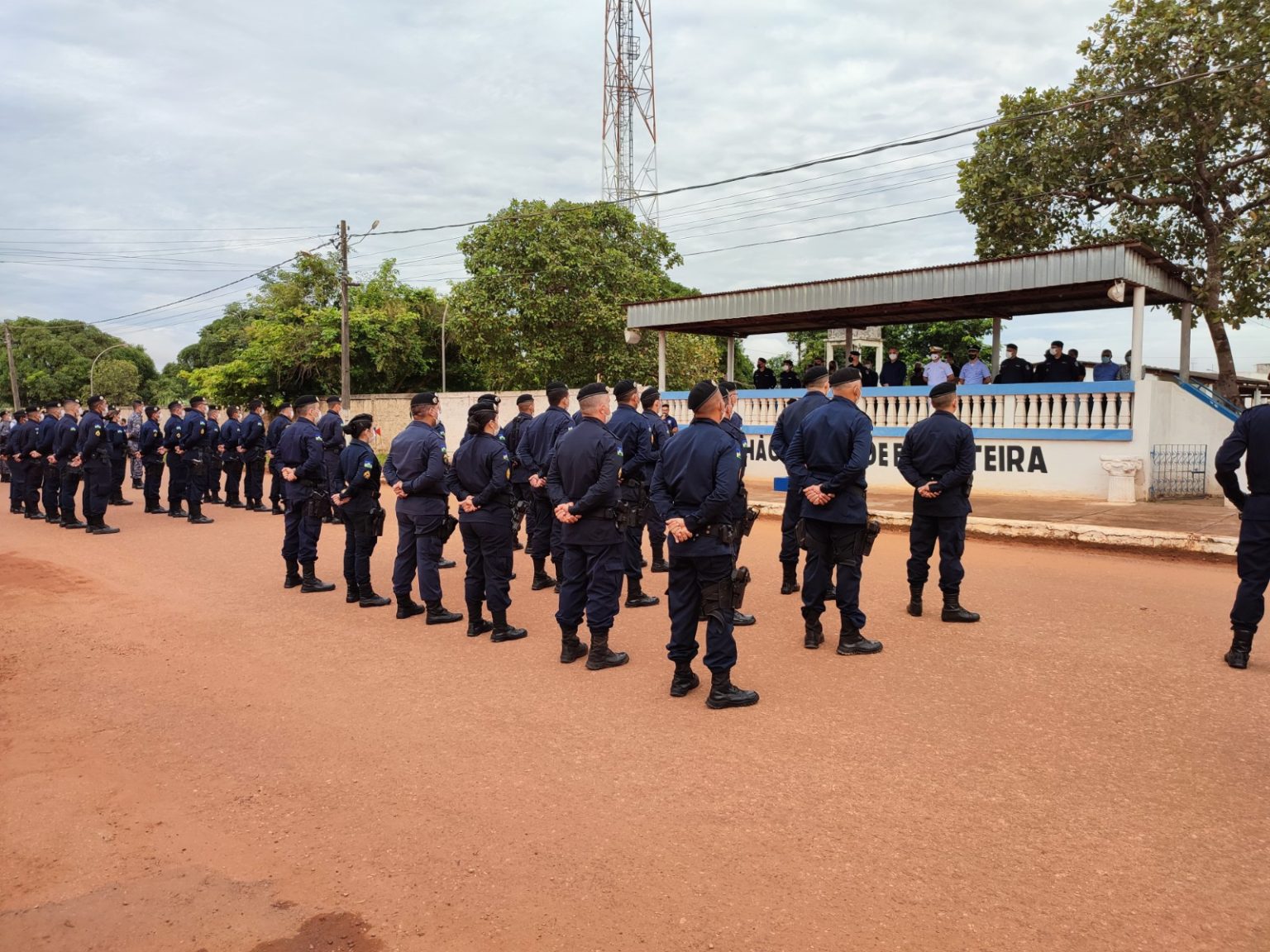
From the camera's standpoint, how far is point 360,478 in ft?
24.8

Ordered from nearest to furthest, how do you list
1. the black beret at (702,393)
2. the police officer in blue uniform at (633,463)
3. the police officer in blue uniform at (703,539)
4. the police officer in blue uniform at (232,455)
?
the police officer in blue uniform at (703,539), the black beret at (702,393), the police officer in blue uniform at (633,463), the police officer in blue uniform at (232,455)

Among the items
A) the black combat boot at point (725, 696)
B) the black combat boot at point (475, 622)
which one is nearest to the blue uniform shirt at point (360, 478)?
the black combat boot at point (475, 622)

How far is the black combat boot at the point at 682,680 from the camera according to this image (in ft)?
16.6

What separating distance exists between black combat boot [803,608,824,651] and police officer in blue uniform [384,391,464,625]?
112 inches

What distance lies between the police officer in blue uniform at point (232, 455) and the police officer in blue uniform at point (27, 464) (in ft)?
8.87

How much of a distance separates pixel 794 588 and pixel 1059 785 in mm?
4158

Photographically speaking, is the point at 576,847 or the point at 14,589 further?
the point at 14,589

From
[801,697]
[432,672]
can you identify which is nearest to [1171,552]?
[801,697]

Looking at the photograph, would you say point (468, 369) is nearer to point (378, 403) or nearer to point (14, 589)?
point (378, 403)

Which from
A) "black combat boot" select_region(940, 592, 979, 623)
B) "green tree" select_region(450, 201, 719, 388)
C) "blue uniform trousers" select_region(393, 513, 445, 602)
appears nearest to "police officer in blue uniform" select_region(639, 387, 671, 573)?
"blue uniform trousers" select_region(393, 513, 445, 602)

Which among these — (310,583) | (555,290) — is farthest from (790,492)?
(555,290)

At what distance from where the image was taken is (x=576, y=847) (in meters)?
3.32

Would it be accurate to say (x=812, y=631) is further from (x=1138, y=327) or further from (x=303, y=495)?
(x=1138, y=327)

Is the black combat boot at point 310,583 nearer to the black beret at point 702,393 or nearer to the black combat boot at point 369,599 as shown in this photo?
the black combat boot at point 369,599
